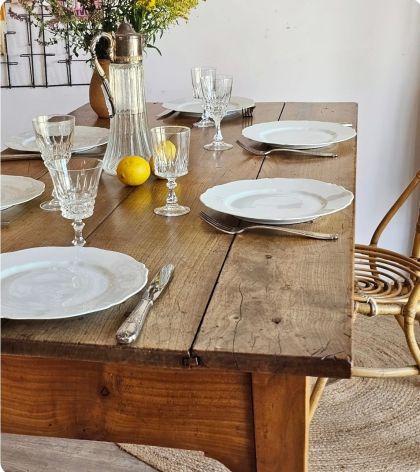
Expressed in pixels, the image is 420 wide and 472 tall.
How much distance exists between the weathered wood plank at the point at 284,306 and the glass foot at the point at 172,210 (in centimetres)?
17

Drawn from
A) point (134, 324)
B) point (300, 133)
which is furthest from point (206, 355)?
point (300, 133)

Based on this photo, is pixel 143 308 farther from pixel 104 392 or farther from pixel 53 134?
pixel 53 134

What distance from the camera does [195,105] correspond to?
2186mm

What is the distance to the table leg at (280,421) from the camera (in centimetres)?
83

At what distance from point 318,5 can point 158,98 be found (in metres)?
0.68

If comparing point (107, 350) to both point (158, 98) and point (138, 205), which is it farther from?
point (158, 98)

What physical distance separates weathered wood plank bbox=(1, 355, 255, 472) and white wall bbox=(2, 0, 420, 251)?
1.90 meters

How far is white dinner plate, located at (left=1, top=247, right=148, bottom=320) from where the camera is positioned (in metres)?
0.86

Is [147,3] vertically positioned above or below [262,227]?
above

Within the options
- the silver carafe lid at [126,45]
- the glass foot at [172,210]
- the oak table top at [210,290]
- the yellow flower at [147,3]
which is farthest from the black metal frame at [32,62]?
the glass foot at [172,210]

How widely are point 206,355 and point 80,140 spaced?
111 cm

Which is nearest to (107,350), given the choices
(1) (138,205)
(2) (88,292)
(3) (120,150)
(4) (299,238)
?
(2) (88,292)

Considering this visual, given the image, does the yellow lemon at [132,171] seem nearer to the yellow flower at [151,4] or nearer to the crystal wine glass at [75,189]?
the crystal wine glass at [75,189]

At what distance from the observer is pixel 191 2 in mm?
1765
